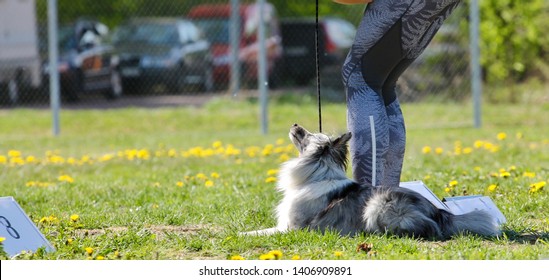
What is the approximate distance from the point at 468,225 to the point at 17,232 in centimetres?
224

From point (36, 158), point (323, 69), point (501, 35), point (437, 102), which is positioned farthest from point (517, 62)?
point (36, 158)

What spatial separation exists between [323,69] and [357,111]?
25.6ft

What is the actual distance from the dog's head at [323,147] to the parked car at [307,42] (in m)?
9.15

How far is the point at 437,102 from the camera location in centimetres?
1294

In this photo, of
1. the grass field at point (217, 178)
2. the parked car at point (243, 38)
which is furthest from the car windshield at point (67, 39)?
the grass field at point (217, 178)

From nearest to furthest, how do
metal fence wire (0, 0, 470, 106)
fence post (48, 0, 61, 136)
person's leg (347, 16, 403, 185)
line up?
person's leg (347, 16, 403, 185), fence post (48, 0, 61, 136), metal fence wire (0, 0, 470, 106)

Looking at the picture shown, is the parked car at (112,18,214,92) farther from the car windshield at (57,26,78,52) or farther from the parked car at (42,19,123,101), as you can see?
the car windshield at (57,26,78,52)

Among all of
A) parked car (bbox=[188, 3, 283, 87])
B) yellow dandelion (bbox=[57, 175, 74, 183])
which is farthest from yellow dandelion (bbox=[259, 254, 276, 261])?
parked car (bbox=[188, 3, 283, 87])

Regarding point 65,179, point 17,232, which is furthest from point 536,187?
point 65,179

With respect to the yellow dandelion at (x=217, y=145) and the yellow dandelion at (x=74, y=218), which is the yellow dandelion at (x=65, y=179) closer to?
the yellow dandelion at (x=74, y=218)

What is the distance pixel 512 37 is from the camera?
13852mm

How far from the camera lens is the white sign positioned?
14.0 ft
